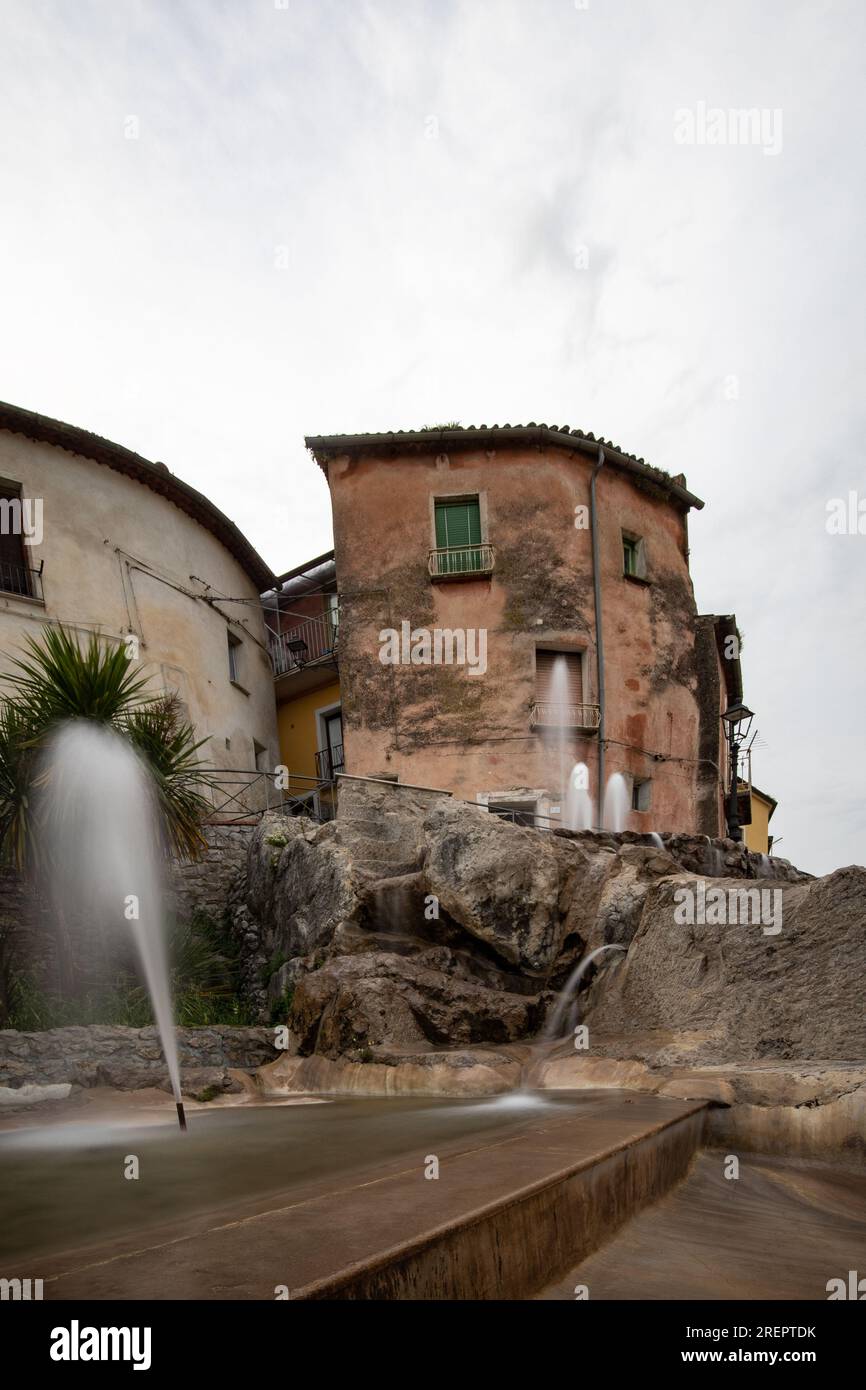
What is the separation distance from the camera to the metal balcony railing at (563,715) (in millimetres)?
20469

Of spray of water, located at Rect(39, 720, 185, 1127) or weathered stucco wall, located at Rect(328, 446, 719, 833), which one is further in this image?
weathered stucco wall, located at Rect(328, 446, 719, 833)

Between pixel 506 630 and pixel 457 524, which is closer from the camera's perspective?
pixel 506 630

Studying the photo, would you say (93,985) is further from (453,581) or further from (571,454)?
(571,454)

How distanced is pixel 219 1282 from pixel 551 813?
1784cm

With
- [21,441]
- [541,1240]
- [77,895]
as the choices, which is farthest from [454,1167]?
[21,441]

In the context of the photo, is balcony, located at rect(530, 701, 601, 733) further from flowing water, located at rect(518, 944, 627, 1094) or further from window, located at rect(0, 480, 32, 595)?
window, located at rect(0, 480, 32, 595)

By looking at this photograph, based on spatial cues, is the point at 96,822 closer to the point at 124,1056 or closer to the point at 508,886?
the point at 124,1056

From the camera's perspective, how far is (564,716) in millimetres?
20688

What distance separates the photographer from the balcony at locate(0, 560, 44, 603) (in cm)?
1816

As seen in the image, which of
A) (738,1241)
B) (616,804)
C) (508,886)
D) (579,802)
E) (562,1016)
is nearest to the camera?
(738,1241)

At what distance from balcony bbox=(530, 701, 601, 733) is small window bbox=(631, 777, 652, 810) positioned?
1811mm

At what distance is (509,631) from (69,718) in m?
10.8

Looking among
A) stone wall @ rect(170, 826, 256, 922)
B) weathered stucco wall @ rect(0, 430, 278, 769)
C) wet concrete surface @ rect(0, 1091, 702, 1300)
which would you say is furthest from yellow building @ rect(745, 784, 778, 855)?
wet concrete surface @ rect(0, 1091, 702, 1300)

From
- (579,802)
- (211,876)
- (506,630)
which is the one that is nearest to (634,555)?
(506,630)
